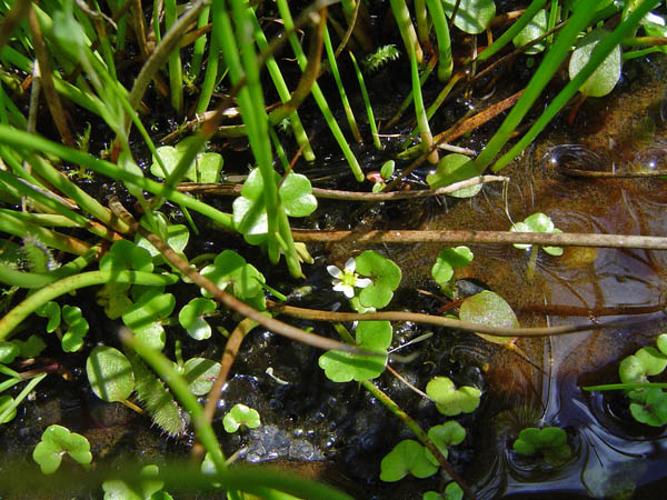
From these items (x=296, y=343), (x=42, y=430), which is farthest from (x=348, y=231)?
(x=42, y=430)

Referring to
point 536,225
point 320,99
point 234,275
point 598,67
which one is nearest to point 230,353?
point 234,275

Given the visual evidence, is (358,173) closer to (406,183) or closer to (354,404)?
(406,183)

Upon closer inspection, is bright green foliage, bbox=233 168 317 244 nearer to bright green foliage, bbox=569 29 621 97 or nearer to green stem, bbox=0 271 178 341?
green stem, bbox=0 271 178 341

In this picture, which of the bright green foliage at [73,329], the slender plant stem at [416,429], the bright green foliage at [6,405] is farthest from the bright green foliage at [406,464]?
the bright green foliage at [6,405]

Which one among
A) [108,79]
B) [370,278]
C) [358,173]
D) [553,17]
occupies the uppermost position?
[108,79]

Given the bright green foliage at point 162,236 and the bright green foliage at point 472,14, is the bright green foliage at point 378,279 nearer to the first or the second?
the bright green foliage at point 162,236

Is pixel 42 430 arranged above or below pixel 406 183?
below

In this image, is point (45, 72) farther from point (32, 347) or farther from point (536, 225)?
point (536, 225)
